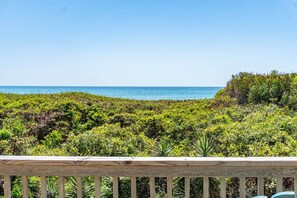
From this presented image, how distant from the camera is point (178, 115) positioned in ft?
17.6

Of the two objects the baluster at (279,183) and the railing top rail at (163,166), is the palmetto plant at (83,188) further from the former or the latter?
the baluster at (279,183)

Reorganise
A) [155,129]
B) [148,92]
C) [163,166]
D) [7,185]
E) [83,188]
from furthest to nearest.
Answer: [148,92]
[155,129]
[83,188]
[7,185]
[163,166]

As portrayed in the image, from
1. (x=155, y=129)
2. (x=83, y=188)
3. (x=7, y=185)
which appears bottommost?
(x=83, y=188)

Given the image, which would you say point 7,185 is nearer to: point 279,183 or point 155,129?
point 279,183

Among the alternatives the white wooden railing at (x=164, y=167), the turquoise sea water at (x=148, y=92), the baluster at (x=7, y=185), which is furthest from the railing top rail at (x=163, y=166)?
the turquoise sea water at (x=148, y=92)

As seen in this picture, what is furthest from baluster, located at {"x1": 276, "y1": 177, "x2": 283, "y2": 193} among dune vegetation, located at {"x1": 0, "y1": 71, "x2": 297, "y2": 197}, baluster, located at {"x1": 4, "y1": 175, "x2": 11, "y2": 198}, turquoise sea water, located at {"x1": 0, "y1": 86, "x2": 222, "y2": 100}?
turquoise sea water, located at {"x1": 0, "y1": 86, "x2": 222, "y2": 100}

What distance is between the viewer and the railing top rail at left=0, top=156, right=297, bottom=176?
5.85 ft

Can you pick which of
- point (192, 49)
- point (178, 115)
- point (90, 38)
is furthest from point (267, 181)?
point (192, 49)

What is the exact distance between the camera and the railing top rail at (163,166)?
178 centimetres

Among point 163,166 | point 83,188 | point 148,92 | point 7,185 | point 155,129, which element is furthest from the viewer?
point 148,92

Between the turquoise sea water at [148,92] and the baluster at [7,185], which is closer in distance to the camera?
the baluster at [7,185]

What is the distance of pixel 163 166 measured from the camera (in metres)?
1.80

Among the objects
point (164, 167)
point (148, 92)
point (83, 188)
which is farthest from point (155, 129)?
point (148, 92)

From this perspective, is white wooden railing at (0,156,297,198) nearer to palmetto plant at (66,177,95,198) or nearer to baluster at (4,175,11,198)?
baluster at (4,175,11,198)
